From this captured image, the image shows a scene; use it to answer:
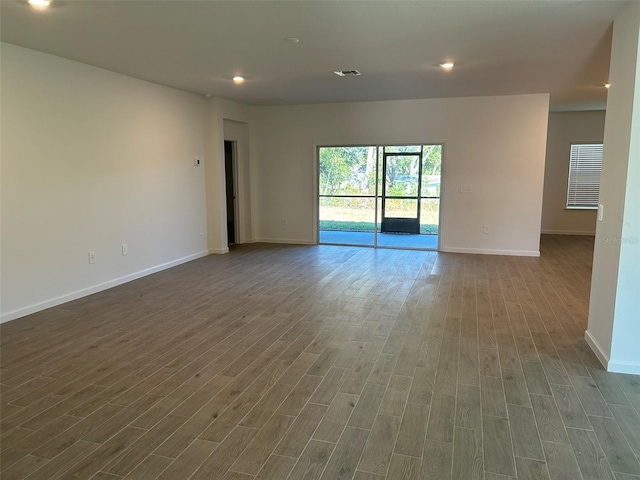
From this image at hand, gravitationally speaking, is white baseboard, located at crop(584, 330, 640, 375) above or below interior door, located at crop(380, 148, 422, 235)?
below

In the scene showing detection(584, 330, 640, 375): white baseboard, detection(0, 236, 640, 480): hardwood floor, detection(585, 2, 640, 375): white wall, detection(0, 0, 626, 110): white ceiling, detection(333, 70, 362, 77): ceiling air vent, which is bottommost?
detection(0, 236, 640, 480): hardwood floor

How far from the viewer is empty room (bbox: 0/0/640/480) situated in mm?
2371

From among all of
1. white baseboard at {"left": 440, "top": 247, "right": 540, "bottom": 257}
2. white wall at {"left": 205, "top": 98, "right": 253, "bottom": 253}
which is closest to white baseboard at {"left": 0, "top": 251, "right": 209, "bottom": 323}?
white wall at {"left": 205, "top": 98, "right": 253, "bottom": 253}

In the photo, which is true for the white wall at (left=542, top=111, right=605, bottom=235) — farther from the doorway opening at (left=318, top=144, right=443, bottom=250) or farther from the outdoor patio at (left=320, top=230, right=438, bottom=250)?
the doorway opening at (left=318, top=144, right=443, bottom=250)

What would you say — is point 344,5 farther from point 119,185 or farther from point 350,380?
point 119,185

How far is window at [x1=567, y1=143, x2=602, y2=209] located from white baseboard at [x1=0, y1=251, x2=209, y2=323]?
27.4 ft

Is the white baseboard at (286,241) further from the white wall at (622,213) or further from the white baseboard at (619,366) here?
the white baseboard at (619,366)

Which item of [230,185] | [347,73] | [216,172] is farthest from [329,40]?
[230,185]

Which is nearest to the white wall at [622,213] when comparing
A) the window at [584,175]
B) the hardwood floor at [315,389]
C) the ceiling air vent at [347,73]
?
the hardwood floor at [315,389]

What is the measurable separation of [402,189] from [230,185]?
336 centimetres

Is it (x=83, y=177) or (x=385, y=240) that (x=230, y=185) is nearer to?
(x=385, y=240)

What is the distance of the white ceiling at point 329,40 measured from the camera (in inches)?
127

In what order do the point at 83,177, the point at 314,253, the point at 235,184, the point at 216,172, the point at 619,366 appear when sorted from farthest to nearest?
the point at 235,184 < the point at 314,253 < the point at 216,172 < the point at 83,177 < the point at 619,366

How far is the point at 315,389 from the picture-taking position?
Result: 2857mm
